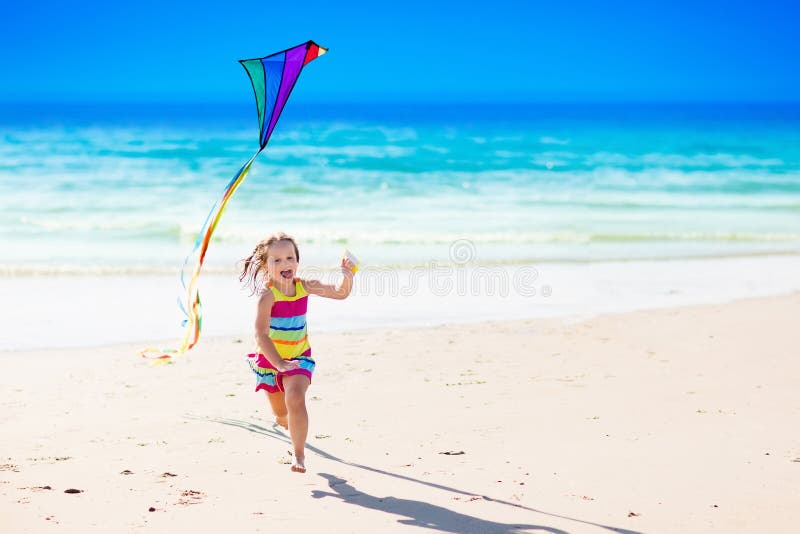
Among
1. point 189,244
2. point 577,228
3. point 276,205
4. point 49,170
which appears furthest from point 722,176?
point 49,170

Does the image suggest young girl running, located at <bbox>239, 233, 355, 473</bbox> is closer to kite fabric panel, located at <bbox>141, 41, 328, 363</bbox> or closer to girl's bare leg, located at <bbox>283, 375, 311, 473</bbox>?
girl's bare leg, located at <bbox>283, 375, 311, 473</bbox>

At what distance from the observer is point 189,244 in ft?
44.4

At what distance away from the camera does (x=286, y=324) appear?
3883 millimetres

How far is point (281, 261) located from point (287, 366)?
1.45 feet

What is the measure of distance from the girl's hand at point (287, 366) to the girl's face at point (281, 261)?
0.35 m

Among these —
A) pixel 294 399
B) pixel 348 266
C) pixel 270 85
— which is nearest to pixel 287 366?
pixel 294 399

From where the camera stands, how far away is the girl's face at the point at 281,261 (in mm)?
3818

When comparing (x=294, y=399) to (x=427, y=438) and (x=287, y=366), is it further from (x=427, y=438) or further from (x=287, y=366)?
(x=427, y=438)

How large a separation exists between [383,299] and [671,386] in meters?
3.85

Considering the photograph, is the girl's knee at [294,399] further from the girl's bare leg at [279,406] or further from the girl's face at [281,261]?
the girl's face at [281,261]

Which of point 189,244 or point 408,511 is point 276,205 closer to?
point 189,244

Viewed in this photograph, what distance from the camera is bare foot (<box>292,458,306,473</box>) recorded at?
3.84 metres

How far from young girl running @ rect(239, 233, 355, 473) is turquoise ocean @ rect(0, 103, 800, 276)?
7008mm

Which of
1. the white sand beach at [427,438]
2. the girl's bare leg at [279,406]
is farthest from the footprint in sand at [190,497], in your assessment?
the girl's bare leg at [279,406]
